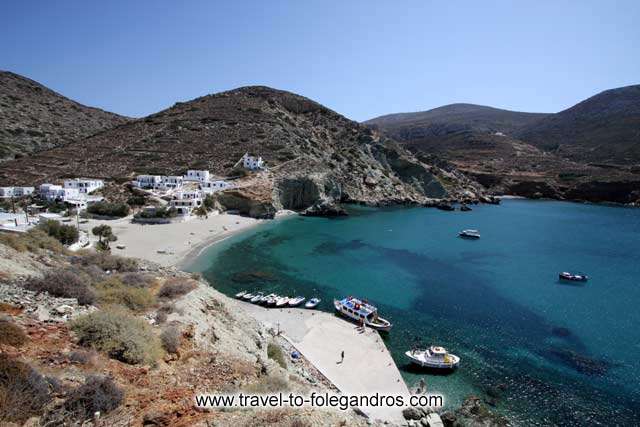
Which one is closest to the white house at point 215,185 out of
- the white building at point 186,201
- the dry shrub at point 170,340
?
the white building at point 186,201

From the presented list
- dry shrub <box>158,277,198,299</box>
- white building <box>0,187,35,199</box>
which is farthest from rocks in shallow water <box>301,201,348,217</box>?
dry shrub <box>158,277,198,299</box>

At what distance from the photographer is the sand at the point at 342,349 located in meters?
18.2

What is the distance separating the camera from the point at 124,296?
43.2ft

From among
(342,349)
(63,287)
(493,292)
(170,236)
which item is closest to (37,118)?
(170,236)

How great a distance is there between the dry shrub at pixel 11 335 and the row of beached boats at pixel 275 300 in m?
19.7

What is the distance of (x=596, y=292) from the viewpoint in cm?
3297

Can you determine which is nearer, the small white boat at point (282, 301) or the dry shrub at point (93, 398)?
the dry shrub at point (93, 398)

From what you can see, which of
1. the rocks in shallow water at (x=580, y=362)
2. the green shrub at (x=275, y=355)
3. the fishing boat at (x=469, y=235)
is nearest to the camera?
the green shrub at (x=275, y=355)

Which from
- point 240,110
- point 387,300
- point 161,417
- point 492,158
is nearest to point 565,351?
point 387,300

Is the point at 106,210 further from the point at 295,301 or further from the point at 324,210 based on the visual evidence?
the point at 295,301

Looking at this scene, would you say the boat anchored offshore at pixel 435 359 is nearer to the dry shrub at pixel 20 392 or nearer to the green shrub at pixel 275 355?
the green shrub at pixel 275 355

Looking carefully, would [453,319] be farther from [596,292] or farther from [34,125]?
[34,125]

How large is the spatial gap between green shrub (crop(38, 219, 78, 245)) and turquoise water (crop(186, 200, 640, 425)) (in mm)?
11217

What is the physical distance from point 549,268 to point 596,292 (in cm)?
691
